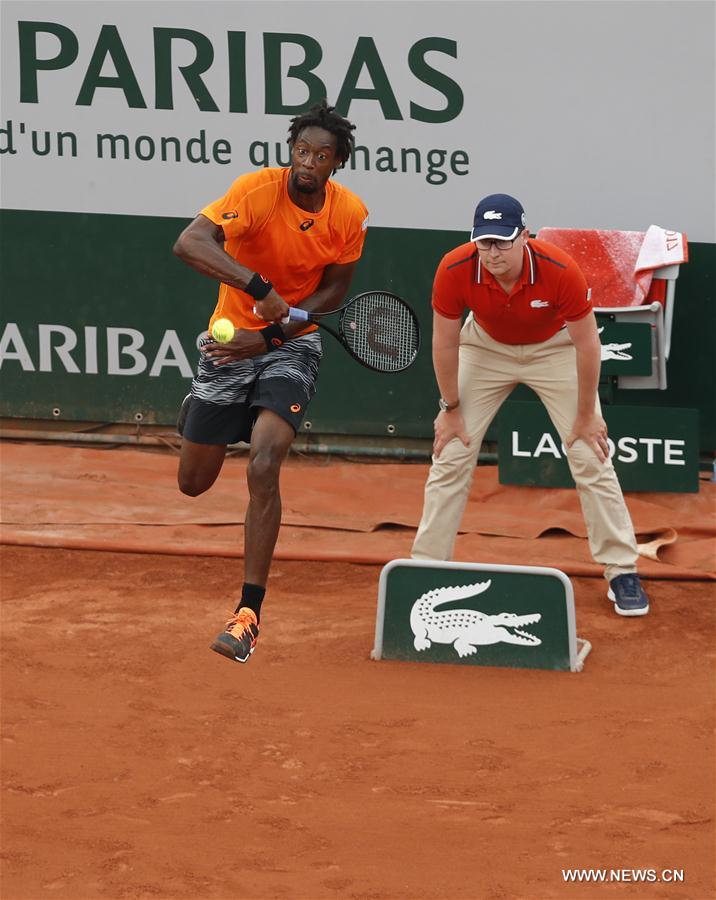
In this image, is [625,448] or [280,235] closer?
[280,235]

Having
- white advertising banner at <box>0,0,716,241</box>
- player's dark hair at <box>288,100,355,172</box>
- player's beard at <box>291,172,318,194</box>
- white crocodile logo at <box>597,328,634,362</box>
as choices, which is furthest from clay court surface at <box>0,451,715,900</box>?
white advertising banner at <box>0,0,716,241</box>

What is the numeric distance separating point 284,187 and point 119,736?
2.06 metres

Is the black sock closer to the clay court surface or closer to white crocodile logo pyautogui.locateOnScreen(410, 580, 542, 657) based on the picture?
the clay court surface

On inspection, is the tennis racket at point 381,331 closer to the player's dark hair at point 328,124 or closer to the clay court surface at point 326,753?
the player's dark hair at point 328,124

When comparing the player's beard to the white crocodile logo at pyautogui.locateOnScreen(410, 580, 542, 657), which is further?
the white crocodile logo at pyautogui.locateOnScreen(410, 580, 542, 657)

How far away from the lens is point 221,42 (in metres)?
8.27

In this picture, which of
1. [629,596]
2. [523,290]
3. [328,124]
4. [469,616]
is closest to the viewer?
[328,124]

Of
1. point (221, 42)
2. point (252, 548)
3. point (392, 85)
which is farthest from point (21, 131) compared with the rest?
point (252, 548)

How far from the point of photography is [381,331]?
525cm

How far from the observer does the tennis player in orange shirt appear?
4699 mm

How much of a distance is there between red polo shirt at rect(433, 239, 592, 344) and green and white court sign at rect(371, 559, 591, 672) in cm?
105

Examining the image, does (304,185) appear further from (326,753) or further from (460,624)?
(460,624)

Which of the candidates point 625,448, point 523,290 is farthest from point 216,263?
point 625,448

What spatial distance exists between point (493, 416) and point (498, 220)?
1243mm
